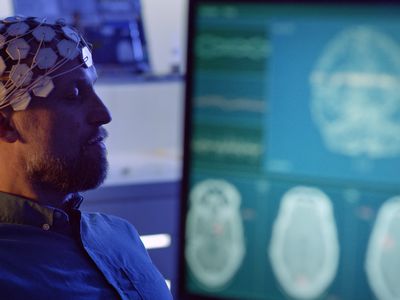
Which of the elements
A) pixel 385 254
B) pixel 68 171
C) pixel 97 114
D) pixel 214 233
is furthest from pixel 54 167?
pixel 385 254

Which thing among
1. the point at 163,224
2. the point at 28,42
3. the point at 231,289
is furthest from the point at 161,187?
the point at 231,289

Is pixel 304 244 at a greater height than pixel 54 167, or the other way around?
pixel 304 244

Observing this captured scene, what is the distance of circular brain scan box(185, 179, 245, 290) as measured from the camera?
0.60 m

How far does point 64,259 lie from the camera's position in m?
1.29

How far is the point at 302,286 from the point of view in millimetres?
591

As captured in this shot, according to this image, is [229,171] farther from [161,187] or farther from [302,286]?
[161,187]

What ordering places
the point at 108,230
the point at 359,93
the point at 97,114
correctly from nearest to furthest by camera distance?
the point at 359,93 → the point at 97,114 → the point at 108,230

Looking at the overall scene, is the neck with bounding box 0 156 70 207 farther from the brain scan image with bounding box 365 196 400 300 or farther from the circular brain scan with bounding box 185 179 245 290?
the brain scan image with bounding box 365 196 400 300

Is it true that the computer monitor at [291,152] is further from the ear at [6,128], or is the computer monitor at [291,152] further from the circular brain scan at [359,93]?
the ear at [6,128]

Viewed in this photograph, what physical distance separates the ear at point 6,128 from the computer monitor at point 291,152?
82cm

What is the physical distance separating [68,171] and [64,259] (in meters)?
0.18

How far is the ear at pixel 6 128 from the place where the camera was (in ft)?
4.37

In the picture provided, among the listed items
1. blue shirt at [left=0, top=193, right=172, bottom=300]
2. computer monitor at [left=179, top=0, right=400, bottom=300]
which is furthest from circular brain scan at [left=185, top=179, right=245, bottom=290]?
blue shirt at [left=0, top=193, right=172, bottom=300]

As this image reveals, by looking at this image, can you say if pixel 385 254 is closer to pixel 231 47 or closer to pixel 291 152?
pixel 291 152
